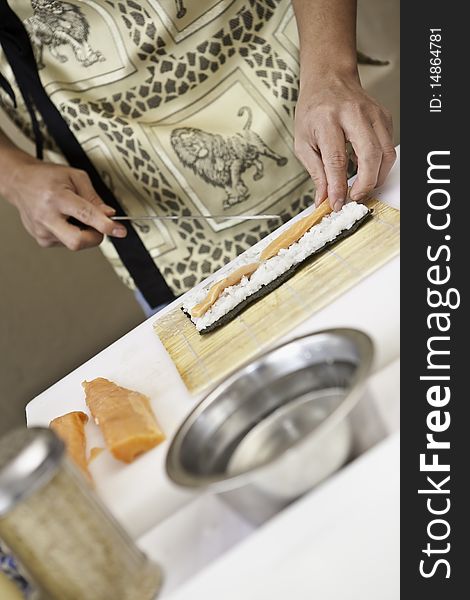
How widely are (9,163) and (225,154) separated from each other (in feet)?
1.71

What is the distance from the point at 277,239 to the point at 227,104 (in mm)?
494

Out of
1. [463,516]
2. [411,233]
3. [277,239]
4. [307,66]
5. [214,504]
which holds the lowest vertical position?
[463,516]

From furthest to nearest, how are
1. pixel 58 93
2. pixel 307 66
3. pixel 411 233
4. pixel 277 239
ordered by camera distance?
pixel 58 93 < pixel 307 66 < pixel 277 239 < pixel 411 233

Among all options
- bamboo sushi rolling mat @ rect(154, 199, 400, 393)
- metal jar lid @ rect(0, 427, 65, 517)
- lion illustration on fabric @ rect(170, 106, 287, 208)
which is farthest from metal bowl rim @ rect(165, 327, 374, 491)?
lion illustration on fabric @ rect(170, 106, 287, 208)

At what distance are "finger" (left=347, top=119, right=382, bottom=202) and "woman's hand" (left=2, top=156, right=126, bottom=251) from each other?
49cm

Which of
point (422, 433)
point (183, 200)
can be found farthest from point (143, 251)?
point (422, 433)

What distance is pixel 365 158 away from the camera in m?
1.41

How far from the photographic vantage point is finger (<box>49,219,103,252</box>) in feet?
5.54

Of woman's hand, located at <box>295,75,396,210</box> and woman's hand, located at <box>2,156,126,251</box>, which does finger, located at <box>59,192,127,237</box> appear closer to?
woman's hand, located at <box>2,156,126,251</box>

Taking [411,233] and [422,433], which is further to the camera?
[411,233]

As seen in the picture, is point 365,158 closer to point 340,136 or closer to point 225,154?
point 340,136

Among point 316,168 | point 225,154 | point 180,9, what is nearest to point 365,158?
point 316,168

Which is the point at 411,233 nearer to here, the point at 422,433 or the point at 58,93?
the point at 422,433

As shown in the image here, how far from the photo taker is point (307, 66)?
1649mm
